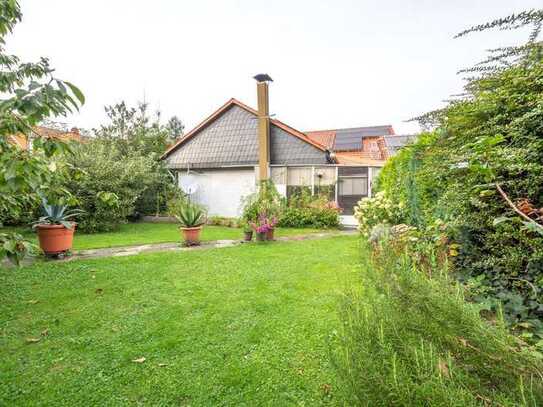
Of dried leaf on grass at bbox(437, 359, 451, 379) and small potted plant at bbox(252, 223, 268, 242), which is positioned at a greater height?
dried leaf on grass at bbox(437, 359, 451, 379)

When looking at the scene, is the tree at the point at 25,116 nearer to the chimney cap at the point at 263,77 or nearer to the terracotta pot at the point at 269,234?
the terracotta pot at the point at 269,234

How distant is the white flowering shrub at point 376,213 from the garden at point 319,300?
1237 millimetres

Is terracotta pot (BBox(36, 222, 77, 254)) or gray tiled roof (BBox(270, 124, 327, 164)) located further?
gray tiled roof (BBox(270, 124, 327, 164))

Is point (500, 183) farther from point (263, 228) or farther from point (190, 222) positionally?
point (190, 222)

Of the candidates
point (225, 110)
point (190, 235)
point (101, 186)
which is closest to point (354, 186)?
point (190, 235)

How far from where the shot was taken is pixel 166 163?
13.3 meters

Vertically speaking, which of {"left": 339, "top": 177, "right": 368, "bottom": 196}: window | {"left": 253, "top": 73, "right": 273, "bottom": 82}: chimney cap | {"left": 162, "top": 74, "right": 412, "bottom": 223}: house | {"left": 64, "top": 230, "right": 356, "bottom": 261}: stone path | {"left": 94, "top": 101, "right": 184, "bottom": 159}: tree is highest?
{"left": 253, "top": 73, "right": 273, "bottom": 82}: chimney cap

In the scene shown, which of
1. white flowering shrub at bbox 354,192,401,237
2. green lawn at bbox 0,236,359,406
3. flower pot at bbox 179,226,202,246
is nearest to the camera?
green lawn at bbox 0,236,359,406

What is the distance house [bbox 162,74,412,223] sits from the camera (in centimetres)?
1066

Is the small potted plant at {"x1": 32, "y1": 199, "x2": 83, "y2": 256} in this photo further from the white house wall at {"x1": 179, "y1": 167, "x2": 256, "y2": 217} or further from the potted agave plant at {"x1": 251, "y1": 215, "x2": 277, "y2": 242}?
the white house wall at {"x1": 179, "y1": 167, "x2": 256, "y2": 217}

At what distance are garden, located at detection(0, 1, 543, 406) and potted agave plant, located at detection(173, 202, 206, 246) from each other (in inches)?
70.0

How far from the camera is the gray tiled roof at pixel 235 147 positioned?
1153 centimetres

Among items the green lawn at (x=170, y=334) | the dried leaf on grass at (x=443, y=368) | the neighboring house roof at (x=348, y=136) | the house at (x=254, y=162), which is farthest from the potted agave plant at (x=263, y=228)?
the neighboring house roof at (x=348, y=136)

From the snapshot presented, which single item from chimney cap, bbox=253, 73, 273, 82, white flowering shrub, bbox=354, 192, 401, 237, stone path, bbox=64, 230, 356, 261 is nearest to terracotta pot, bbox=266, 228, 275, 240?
stone path, bbox=64, 230, 356, 261
